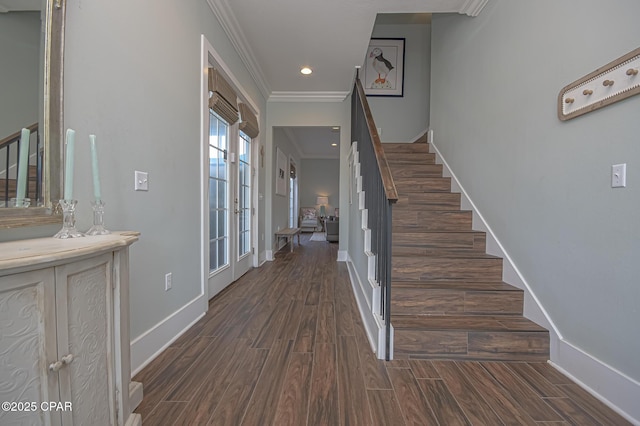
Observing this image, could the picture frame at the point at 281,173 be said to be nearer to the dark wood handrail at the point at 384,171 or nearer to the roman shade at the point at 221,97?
the roman shade at the point at 221,97

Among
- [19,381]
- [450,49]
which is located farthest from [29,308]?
[450,49]

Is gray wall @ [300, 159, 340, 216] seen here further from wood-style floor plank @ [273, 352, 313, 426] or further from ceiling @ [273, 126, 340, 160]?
wood-style floor plank @ [273, 352, 313, 426]

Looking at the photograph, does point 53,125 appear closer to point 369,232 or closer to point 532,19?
point 369,232

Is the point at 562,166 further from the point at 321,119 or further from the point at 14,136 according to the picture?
the point at 321,119

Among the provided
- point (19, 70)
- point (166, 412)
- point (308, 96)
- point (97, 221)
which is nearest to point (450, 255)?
point (166, 412)

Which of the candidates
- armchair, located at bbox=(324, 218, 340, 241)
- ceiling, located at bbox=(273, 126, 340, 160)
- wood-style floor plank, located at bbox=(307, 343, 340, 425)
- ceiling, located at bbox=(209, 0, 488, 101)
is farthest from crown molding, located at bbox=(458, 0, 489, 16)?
armchair, located at bbox=(324, 218, 340, 241)

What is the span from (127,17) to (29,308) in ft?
5.13

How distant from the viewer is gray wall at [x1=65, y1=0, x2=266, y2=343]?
1307mm

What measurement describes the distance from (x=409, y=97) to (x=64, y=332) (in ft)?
17.0

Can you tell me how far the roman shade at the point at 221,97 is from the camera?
258 centimetres

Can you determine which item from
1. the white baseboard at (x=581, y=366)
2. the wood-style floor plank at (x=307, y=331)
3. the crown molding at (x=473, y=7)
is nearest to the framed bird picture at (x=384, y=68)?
the crown molding at (x=473, y=7)

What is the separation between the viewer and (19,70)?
1.02 m

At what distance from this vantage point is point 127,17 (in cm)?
154

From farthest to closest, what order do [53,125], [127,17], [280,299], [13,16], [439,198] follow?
[439,198]
[280,299]
[127,17]
[53,125]
[13,16]
